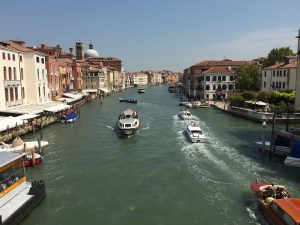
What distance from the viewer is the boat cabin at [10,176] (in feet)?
46.5

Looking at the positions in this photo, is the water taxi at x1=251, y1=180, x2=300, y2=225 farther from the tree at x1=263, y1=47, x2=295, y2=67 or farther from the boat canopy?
the tree at x1=263, y1=47, x2=295, y2=67

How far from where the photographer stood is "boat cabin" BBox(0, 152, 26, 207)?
1419 centimetres

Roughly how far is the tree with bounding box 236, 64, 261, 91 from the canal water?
30.7 m

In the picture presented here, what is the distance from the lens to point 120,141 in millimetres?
30031

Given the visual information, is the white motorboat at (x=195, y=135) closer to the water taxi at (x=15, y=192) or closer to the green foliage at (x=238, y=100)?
the water taxi at (x=15, y=192)

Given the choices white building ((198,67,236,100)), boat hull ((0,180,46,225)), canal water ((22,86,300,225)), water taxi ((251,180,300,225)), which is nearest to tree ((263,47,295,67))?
white building ((198,67,236,100))

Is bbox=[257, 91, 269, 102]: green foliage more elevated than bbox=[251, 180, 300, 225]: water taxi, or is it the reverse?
bbox=[257, 91, 269, 102]: green foliage

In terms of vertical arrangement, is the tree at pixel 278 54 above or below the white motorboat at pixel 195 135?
above

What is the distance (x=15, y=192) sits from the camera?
595 inches

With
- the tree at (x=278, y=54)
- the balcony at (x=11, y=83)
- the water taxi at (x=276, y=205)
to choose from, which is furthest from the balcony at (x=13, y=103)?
the tree at (x=278, y=54)

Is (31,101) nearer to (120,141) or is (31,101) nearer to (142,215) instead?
(120,141)

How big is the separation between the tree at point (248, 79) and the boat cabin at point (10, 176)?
52879mm

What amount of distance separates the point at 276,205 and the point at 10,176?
40.2ft

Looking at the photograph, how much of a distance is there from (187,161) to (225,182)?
4.60 meters
